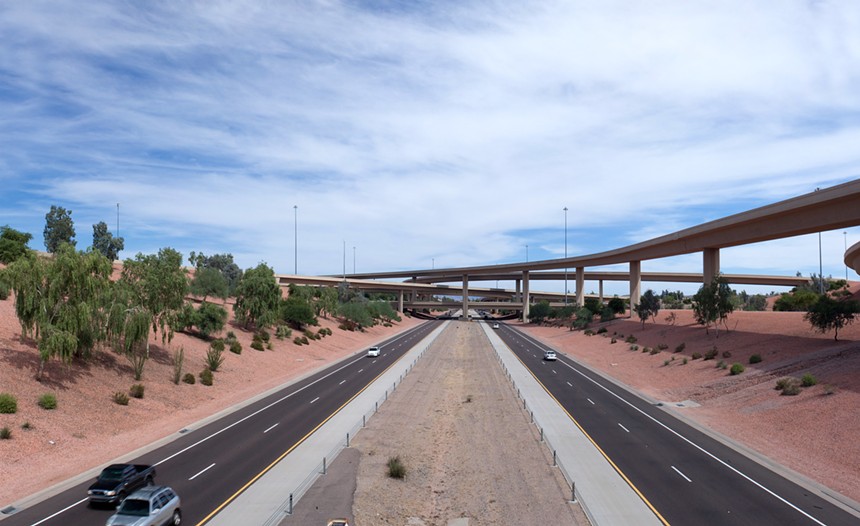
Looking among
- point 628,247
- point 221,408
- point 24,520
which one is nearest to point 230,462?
point 24,520

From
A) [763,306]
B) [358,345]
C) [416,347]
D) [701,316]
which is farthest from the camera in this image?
[763,306]

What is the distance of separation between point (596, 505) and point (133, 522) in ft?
46.3

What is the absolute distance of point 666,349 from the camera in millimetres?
65438

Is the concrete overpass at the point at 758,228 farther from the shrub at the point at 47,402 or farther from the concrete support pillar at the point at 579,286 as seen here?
the shrub at the point at 47,402

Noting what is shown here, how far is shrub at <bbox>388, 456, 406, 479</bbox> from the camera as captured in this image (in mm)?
23344

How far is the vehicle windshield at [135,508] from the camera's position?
55.2 feet

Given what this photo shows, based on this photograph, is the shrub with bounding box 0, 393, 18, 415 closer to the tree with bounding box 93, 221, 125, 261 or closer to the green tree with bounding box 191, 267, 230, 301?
the green tree with bounding box 191, 267, 230, 301

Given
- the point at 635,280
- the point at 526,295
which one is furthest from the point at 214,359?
the point at 526,295

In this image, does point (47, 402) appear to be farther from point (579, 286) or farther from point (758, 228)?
point (579, 286)

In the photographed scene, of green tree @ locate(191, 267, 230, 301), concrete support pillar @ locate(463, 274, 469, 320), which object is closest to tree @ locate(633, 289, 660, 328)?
green tree @ locate(191, 267, 230, 301)

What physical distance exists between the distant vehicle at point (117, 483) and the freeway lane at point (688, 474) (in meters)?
17.4

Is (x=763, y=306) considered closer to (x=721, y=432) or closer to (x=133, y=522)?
(x=721, y=432)

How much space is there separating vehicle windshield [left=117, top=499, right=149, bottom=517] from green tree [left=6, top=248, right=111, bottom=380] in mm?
18551

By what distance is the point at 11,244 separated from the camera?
65.2 m
